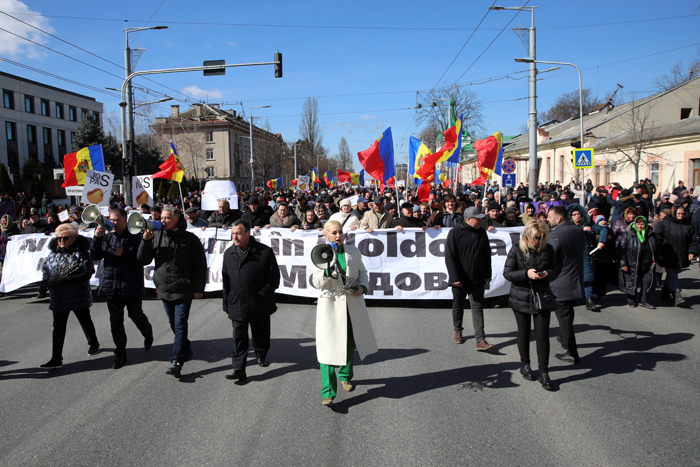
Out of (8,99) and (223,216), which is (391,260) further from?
(8,99)

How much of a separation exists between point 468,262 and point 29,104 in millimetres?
61593

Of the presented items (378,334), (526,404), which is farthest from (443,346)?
(526,404)

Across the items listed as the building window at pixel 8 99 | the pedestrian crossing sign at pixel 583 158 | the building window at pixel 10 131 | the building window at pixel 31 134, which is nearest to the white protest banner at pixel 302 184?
the pedestrian crossing sign at pixel 583 158

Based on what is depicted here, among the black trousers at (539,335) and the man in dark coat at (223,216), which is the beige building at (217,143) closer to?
the man in dark coat at (223,216)

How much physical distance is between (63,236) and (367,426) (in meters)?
4.03

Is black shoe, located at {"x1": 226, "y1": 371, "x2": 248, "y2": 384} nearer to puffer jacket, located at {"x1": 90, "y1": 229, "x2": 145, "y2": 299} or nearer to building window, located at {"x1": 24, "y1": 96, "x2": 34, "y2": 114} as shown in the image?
puffer jacket, located at {"x1": 90, "y1": 229, "x2": 145, "y2": 299}

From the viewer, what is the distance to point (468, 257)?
20.6 feet

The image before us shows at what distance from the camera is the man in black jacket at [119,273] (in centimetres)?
569

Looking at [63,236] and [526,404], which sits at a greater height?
[63,236]

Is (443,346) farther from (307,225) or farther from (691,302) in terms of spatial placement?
(691,302)

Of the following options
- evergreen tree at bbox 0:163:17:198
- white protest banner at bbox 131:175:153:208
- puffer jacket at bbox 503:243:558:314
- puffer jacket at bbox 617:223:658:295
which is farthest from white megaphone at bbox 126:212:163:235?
evergreen tree at bbox 0:163:17:198

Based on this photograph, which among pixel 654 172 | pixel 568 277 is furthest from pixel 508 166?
pixel 568 277

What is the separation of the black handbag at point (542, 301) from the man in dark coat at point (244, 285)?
2584 mm

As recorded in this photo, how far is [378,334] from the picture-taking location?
6.89 m
